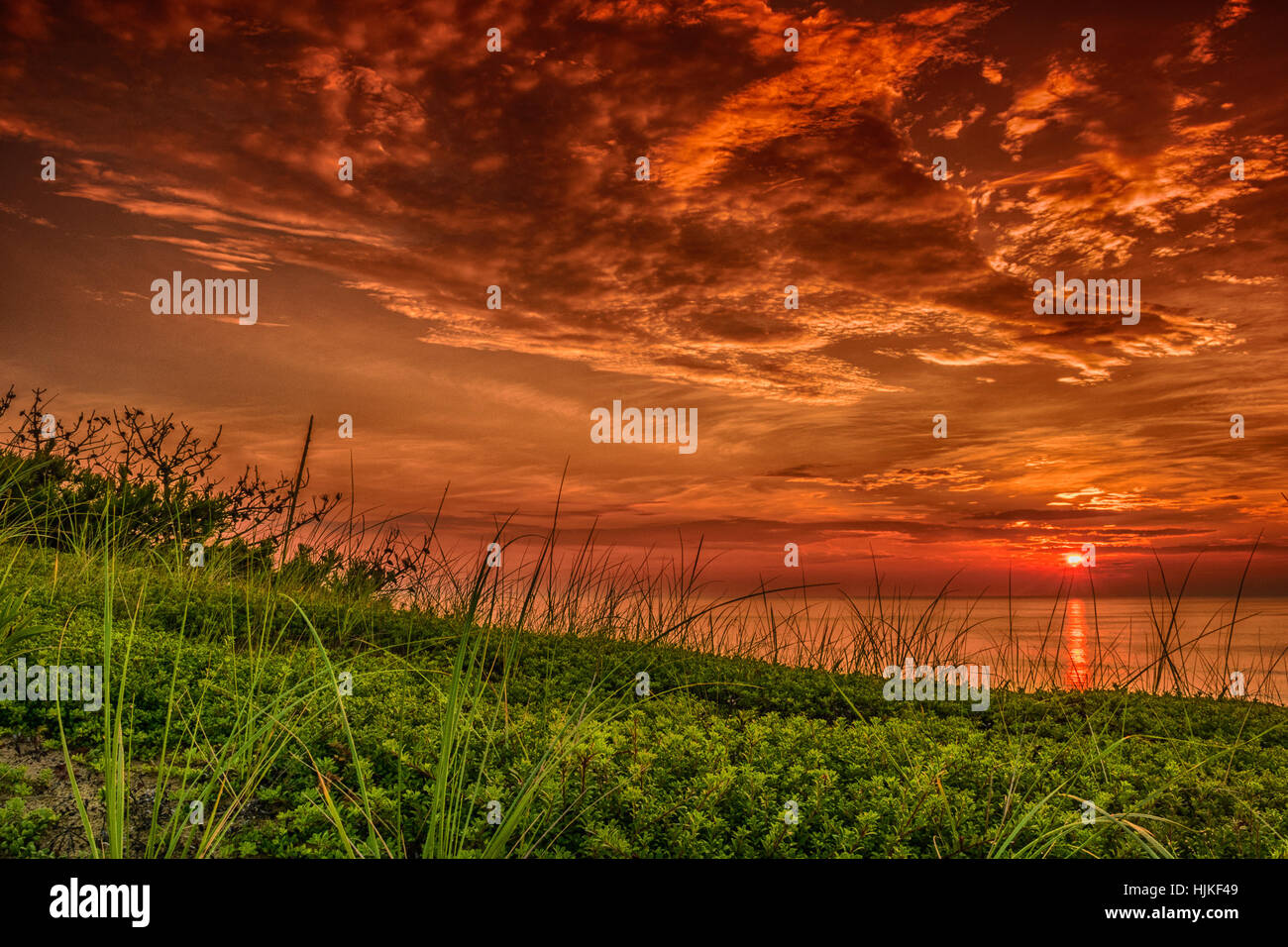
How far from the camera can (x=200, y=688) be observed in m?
5.00

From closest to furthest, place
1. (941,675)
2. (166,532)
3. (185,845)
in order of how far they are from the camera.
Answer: (185,845) → (941,675) → (166,532)

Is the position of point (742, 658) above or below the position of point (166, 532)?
below

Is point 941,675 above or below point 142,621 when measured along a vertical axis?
below

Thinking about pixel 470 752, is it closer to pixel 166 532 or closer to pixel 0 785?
pixel 0 785

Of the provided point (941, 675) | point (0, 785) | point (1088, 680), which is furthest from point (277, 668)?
point (1088, 680)

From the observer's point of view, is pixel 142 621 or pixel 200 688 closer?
pixel 200 688

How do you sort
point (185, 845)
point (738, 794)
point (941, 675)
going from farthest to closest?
point (941, 675) → point (738, 794) → point (185, 845)

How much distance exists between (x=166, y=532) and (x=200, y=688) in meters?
9.91
